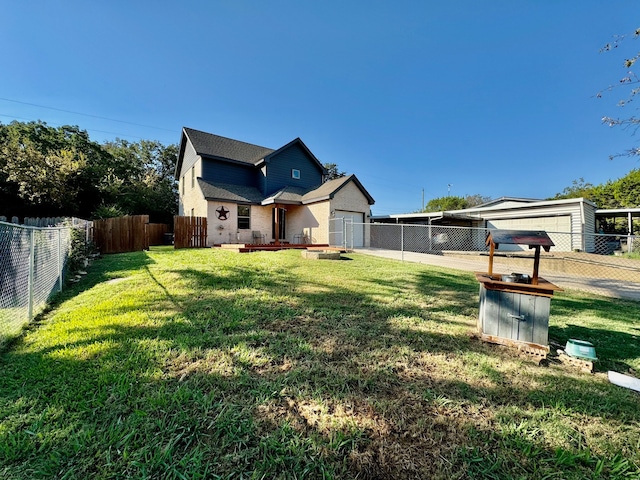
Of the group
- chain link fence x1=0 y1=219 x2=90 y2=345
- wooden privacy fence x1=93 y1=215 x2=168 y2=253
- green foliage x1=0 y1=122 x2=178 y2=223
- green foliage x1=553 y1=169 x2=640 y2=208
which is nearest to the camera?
chain link fence x1=0 y1=219 x2=90 y2=345

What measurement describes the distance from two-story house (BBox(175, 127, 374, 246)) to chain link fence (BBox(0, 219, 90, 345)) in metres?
9.76

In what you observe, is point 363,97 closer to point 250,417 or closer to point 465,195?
point 250,417

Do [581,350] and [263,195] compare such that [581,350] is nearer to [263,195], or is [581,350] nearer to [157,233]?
[263,195]

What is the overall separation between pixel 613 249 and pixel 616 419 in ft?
68.0

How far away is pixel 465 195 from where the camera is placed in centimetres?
4647

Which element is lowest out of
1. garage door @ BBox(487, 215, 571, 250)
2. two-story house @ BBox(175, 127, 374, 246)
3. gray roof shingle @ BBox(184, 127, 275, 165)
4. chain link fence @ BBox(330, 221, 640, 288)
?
chain link fence @ BBox(330, 221, 640, 288)

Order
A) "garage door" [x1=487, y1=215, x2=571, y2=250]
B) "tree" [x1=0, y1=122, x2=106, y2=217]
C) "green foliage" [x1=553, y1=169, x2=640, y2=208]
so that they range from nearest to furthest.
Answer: "garage door" [x1=487, y1=215, x2=571, y2=250] < "tree" [x1=0, y1=122, x2=106, y2=217] < "green foliage" [x1=553, y1=169, x2=640, y2=208]

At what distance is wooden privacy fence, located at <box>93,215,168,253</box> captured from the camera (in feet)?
39.8

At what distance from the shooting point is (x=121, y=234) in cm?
1252

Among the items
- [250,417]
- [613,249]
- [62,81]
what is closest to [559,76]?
[613,249]

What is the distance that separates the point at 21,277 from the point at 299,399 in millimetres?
4891

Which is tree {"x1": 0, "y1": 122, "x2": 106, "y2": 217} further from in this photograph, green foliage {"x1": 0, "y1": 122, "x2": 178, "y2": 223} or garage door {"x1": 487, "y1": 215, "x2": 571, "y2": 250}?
garage door {"x1": 487, "y1": 215, "x2": 571, "y2": 250}

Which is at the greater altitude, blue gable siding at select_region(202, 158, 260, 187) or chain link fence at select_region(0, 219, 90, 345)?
blue gable siding at select_region(202, 158, 260, 187)

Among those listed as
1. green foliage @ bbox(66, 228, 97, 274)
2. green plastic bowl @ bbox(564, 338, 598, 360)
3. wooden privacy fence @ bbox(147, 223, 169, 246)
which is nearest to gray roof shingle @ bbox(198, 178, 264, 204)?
green foliage @ bbox(66, 228, 97, 274)
